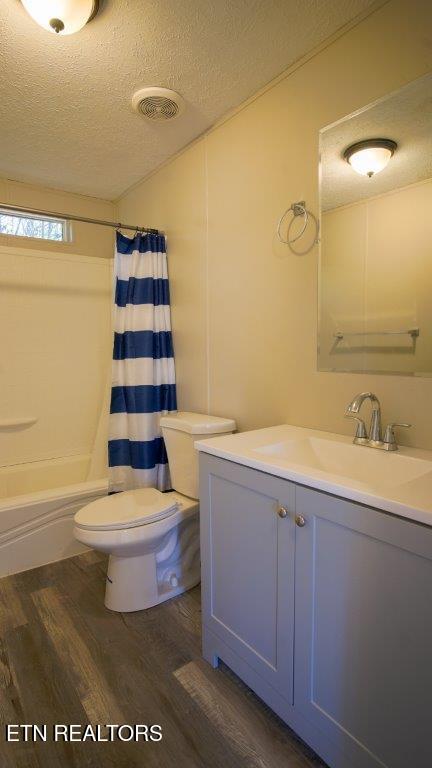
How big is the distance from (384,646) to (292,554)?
29cm

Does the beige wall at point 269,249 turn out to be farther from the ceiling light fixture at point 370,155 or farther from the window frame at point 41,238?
the window frame at point 41,238

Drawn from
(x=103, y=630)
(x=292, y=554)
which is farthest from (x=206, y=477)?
(x=103, y=630)

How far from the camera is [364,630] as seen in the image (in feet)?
3.01

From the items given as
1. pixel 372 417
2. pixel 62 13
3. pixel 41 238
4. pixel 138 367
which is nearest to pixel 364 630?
pixel 372 417

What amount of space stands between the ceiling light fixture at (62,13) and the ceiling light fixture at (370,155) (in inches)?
39.1

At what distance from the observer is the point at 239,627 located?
1.32 metres

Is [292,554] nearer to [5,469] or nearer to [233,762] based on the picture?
[233,762]

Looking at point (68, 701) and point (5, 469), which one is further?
point (5, 469)

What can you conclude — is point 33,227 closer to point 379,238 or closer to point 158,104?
point 158,104

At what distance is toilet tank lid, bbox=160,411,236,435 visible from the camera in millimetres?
1826

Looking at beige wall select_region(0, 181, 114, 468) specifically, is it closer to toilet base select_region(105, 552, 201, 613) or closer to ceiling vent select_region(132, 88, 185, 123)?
toilet base select_region(105, 552, 201, 613)

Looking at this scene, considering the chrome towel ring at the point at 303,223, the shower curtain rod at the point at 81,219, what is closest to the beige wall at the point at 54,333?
the shower curtain rod at the point at 81,219

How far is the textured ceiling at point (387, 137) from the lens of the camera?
4.01 ft

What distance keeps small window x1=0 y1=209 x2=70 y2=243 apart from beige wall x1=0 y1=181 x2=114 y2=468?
2.3 inches
